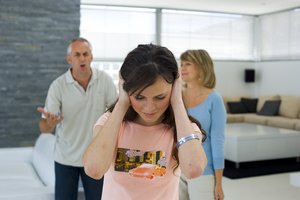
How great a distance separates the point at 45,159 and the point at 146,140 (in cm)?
289

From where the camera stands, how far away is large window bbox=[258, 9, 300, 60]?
9.07 meters

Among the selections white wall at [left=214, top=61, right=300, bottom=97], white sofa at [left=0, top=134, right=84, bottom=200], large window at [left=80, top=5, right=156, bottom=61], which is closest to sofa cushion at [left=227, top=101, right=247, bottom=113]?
white wall at [left=214, top=61, right=300, bottom=97]

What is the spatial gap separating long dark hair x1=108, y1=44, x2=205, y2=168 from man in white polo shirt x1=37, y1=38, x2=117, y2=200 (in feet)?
4.70

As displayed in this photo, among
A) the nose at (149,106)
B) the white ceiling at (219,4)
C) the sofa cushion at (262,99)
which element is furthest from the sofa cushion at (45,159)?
the sofa cushion at (262,99)

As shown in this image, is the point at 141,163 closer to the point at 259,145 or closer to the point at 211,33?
the point at 259,145

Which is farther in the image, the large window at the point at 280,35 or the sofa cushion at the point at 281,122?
the large window at the point at 280,35

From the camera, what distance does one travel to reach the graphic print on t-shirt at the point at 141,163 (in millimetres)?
1109

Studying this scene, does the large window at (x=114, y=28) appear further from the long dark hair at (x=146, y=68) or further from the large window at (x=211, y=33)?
the long dark hair at (x=146, y=68)

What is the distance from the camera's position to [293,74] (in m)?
9.09

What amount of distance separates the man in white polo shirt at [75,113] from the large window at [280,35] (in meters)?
Answer: 7.60

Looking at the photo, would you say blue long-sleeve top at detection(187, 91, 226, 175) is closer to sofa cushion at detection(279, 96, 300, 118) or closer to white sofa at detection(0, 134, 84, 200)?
white sofa at detection(0, 134, 84, 200)

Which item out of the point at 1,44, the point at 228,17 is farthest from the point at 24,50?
the point at 228,17

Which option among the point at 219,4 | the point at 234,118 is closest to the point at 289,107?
the point at 234,118

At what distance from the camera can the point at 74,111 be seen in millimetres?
2451
